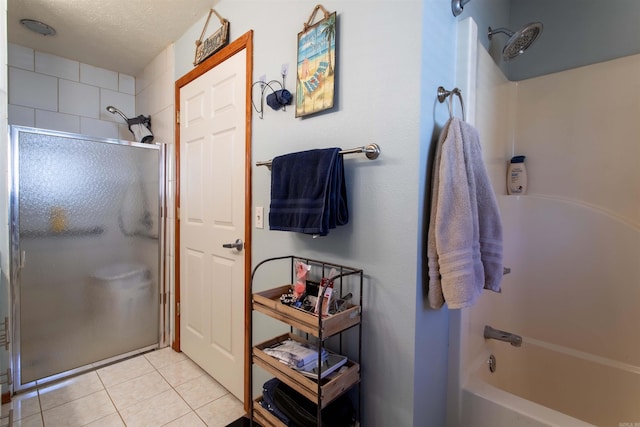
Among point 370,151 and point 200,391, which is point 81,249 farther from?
point 370,151

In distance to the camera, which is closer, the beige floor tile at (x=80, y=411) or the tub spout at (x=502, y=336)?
the tub spout at (x=502, y=336)

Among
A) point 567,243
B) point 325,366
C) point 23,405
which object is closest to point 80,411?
point 23,405

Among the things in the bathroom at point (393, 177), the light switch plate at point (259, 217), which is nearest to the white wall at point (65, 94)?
the bathroom at point (393, 177)

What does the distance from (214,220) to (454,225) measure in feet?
4.60

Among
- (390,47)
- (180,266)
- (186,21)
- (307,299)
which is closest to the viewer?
(390,47)

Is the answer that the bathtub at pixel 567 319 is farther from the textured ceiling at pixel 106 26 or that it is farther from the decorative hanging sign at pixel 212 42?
the textured ceiling at pixel 106 26

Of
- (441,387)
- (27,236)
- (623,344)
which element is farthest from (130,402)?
(623,344)

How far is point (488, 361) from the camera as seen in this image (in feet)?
4.50

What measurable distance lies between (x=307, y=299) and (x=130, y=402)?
138 centimetres

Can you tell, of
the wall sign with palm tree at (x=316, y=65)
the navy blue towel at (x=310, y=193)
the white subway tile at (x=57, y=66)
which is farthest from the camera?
the white subway tile at (x=57, y=66)

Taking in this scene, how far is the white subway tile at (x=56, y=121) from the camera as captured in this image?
7.52 ft

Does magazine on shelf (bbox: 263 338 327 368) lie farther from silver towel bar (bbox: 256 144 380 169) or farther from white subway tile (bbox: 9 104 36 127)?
white subway tile (bbox: 9 104 36 127)

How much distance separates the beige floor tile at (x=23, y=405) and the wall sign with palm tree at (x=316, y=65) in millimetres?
2154

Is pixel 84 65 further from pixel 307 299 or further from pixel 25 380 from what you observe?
pixel 307 299
